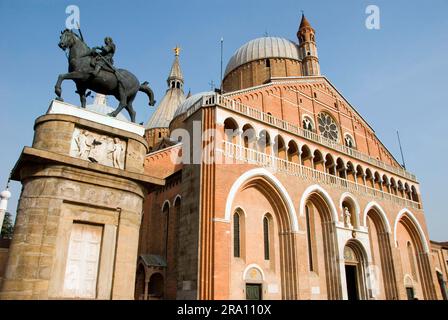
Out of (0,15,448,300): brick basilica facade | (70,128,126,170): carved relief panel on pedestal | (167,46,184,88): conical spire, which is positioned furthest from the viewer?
(167,46,184,88): conical spire

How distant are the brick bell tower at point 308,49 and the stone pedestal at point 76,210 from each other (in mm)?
22817

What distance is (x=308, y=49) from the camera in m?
29.1

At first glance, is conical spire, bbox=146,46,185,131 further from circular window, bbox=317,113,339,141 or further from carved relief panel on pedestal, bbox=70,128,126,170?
carved relief panel on pedestal, bbox=70,128,126,170

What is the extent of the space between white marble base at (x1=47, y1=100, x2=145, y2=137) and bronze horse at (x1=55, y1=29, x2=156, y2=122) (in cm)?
29

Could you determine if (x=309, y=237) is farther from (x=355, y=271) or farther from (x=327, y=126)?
(x=327, y=126)

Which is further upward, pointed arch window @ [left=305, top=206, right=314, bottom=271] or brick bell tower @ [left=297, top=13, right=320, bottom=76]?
brick bell tower @ [left=297, top=13, right=320, bottom=76]

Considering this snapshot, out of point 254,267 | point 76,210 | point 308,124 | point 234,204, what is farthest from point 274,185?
point 76,210

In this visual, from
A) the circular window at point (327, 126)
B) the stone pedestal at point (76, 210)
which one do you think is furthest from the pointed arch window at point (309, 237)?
the stone pedestal at point (76, 210)

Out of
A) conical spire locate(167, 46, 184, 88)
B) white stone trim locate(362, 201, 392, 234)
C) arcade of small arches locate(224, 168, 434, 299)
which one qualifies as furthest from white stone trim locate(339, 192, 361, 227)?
conical spire locate(167, 46, 184, 88)

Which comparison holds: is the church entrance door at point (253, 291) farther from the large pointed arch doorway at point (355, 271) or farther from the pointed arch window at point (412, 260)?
the pointed arch window at point (412, 260)

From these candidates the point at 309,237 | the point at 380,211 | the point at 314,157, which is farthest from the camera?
the point at 380,211

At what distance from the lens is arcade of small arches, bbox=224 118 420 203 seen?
56.8 feet

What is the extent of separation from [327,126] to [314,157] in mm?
4754
